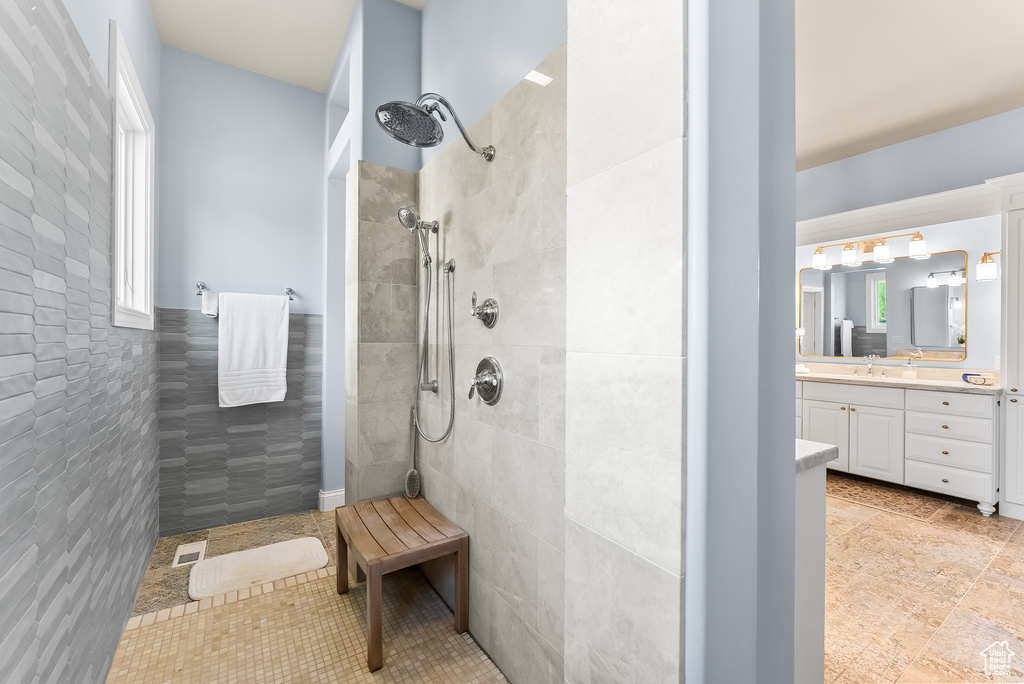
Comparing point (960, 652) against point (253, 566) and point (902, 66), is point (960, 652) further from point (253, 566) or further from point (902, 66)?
point (253, 566)

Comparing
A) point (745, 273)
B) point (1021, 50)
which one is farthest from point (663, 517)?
point (1021, 50)

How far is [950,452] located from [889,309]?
4.24 ft

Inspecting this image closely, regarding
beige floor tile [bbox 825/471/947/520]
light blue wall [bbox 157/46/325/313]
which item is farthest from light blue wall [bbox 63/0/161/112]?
beige floor tile [bbox 825/471/947/520]

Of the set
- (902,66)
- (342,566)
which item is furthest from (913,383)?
(342,566)

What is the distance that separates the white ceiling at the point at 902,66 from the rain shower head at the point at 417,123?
72.8 inches

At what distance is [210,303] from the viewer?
103 inches

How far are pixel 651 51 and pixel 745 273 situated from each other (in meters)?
0.40

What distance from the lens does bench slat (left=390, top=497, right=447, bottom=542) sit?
5.59ft

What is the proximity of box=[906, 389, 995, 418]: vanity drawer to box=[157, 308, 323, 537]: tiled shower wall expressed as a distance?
4.25 m

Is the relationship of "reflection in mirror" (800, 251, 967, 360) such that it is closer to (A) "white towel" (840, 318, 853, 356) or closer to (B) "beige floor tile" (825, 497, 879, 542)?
(A) "white towel" (840, 318, 853, 356)

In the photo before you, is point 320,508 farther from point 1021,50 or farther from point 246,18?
point 1021,50

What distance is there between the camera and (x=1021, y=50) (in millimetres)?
2314

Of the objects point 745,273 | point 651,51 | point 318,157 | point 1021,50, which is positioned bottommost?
point 745,273

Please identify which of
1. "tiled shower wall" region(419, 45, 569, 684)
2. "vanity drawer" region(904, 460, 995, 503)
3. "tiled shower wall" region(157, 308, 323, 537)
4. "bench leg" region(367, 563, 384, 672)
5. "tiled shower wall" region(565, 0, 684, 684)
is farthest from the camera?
"vanity drawer" region(904, 460, 995, 503)
